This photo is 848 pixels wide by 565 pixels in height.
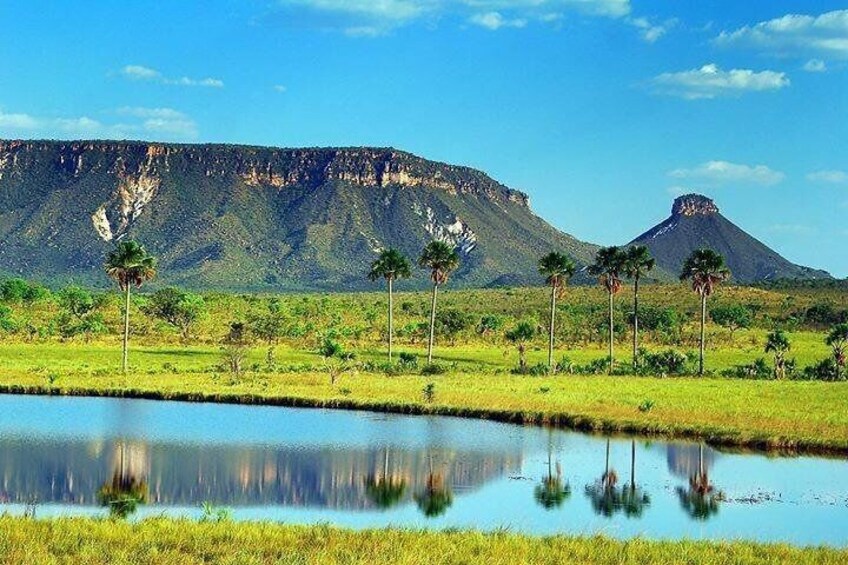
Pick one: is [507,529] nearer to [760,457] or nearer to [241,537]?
[241,537]

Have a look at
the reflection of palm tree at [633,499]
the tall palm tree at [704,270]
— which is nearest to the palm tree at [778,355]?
the tall palm tree at [704,270]

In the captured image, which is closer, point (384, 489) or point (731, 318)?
point (384, 489)

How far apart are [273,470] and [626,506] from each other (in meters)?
12.5

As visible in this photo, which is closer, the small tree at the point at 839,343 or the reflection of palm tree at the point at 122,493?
the reflection of palm tree at the point at 122,493

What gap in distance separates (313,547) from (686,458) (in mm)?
23858

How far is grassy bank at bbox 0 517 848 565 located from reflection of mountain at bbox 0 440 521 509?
24.3ft

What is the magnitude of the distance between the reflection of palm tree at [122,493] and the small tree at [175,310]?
3254 inches

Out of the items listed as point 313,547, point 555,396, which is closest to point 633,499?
point 313,547

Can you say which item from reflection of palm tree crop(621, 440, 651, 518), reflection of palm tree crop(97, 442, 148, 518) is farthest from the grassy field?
reflection of palm tree crop(97, 442, 148, 518)

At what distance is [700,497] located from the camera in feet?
121

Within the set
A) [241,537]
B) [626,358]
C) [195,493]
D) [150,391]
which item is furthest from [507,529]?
[626,358]

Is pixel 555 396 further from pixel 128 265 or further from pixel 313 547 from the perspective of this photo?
pixel 313 547

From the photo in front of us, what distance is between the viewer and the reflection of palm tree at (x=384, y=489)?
35.0 meters

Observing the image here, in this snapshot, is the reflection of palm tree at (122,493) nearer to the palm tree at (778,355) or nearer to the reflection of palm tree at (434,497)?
the reflection of palm tree at (434,497)
